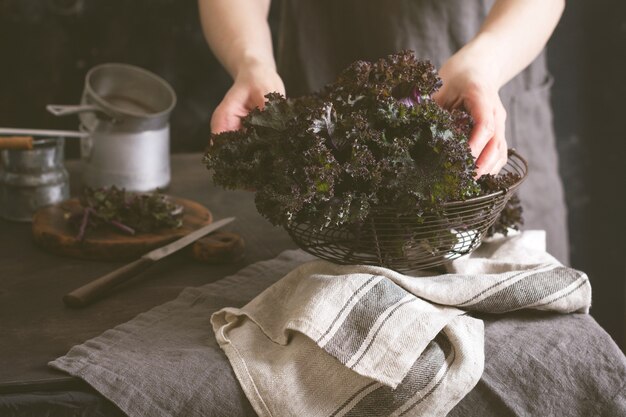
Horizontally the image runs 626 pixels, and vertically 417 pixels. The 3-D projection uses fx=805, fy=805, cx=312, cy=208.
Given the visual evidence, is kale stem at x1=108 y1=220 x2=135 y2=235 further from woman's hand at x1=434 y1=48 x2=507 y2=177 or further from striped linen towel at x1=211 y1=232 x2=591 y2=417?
woman's hand at x1=434 y1=48 x2=507 y2=177

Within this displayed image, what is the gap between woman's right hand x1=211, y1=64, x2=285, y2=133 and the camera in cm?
122

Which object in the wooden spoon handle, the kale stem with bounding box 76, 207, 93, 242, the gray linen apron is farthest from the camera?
the gray linen apron

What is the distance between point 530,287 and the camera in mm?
1033

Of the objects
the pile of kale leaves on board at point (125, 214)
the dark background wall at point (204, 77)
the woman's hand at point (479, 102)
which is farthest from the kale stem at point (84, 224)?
the dark background wall at point (204, 77)

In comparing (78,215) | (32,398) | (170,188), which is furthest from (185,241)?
(170,188)

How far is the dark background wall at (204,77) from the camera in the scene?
2246mm

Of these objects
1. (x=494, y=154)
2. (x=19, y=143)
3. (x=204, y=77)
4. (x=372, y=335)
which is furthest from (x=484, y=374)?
(x=204, y=77)

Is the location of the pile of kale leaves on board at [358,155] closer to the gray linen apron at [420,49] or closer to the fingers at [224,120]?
the fingers at [224,120]

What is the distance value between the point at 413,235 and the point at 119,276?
0.44 meters

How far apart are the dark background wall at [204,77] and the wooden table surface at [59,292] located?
864 mm

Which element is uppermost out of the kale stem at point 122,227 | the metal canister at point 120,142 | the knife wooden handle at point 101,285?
the metal canister at point 120,142

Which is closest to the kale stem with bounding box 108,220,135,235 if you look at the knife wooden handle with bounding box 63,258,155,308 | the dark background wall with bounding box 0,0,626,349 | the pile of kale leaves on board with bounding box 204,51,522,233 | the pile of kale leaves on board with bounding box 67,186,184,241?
the pile of kale leaves on board with bounding box 67,186,184,241

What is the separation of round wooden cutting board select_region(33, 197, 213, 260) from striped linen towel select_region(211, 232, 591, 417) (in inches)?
11.9

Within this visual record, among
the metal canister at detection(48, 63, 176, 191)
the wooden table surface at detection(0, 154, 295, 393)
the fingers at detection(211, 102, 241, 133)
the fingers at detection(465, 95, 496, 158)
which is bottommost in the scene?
the wooden table surface at detection(0, 154, 295, 393)
